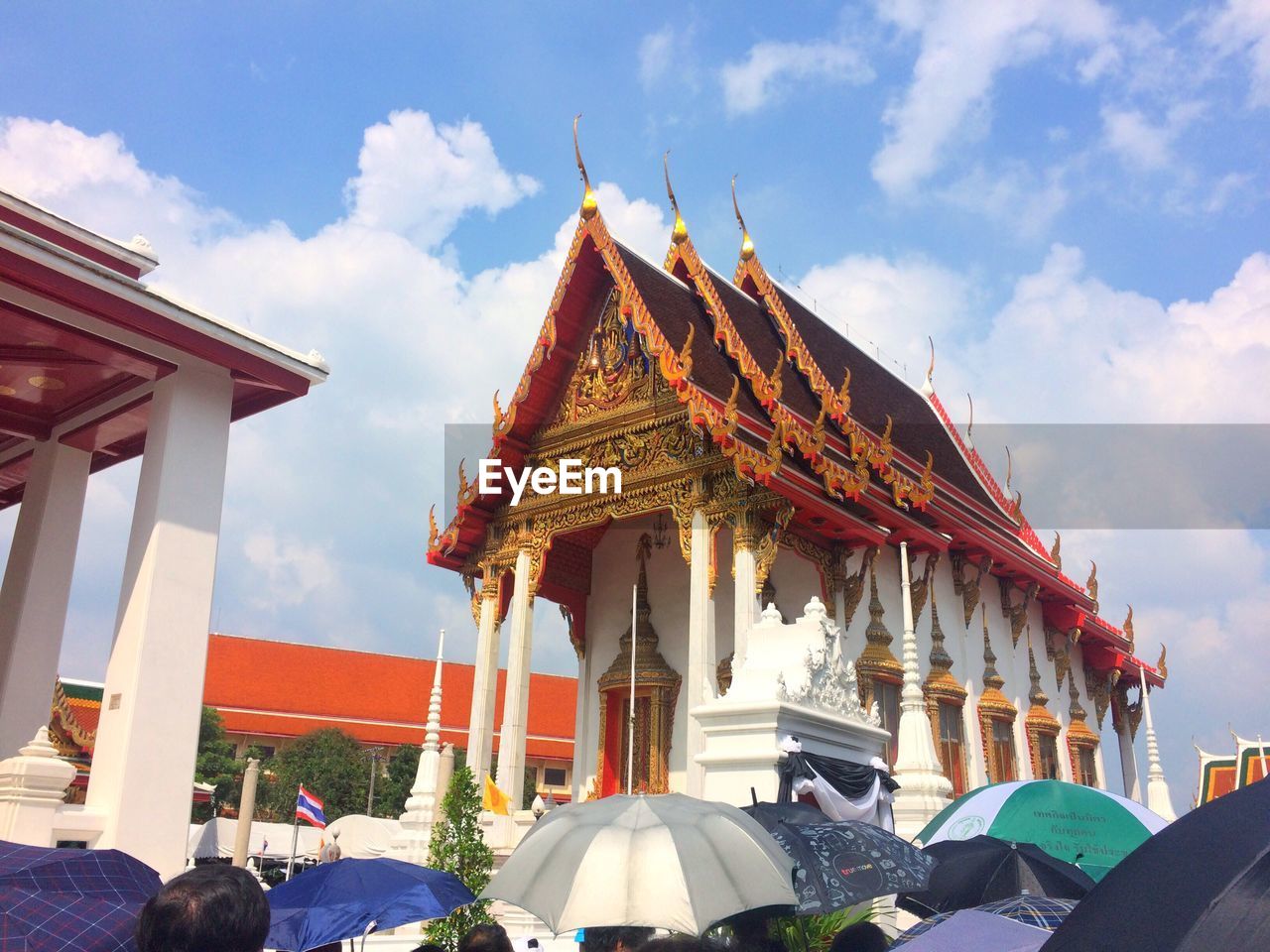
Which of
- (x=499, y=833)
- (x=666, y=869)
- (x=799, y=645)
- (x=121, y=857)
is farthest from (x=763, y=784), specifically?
(x=499, y=833)

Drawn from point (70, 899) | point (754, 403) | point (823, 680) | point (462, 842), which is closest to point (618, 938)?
point (70, 899)

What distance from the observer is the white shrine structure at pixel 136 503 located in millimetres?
6797

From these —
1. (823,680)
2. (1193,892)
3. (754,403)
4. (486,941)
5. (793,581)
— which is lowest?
(486,941)

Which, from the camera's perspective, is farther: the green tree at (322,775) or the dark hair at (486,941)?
the green tree at (322,775)

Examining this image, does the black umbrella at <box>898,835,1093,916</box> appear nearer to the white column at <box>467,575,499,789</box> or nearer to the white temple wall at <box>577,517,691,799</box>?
the white temple wall at <box>577,517,691,799</box>

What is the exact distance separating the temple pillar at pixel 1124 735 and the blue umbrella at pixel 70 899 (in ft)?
61.1

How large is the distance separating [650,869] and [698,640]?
776cm

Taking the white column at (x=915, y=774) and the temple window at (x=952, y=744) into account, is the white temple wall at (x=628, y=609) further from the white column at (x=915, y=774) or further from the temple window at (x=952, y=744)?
the white column at (x=915, y=774)

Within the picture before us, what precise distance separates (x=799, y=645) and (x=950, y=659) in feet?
27.0

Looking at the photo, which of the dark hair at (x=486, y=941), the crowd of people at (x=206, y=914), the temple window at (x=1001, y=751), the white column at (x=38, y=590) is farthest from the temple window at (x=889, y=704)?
the crowd of people at (x=206, y=914)

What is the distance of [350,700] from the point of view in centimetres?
3994

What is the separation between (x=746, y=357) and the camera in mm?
11719

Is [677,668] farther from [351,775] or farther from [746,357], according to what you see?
[351,775]

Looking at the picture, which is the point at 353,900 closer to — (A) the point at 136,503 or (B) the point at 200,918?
(B) the point at 200,918
